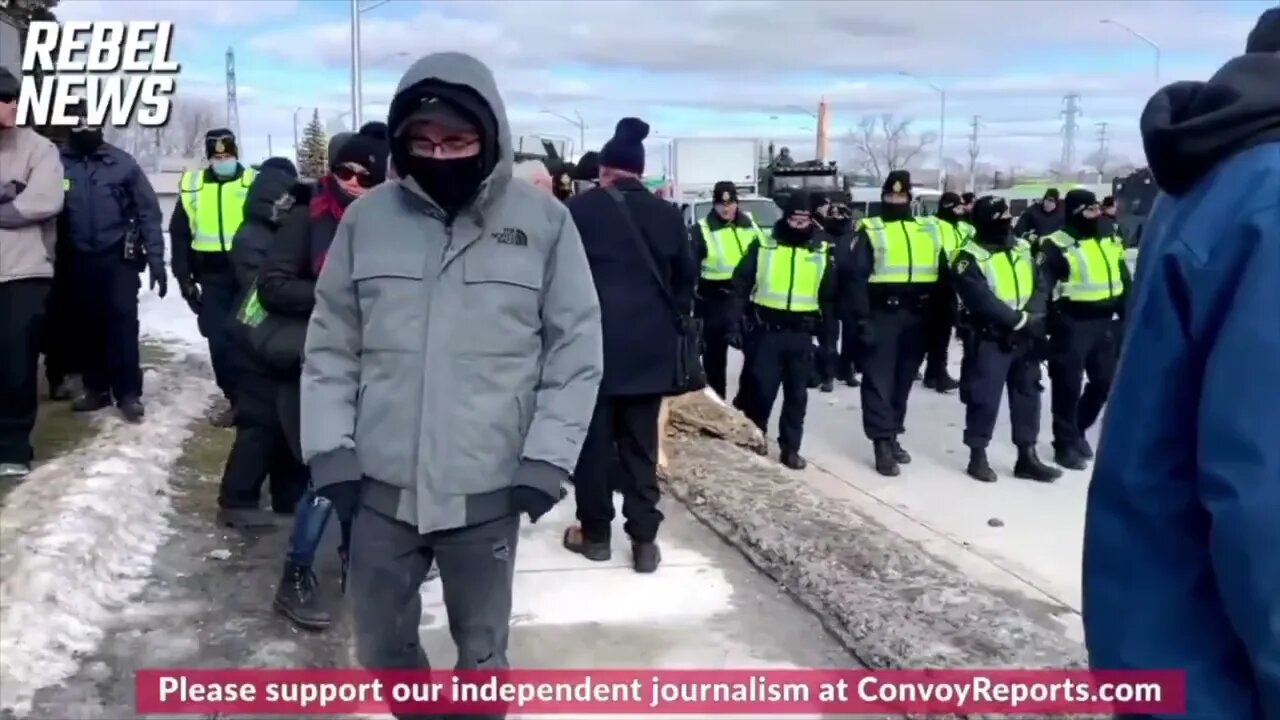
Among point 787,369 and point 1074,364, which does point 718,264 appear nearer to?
point 787,369

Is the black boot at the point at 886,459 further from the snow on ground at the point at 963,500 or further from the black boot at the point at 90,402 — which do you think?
the black boot at the point at 90,402

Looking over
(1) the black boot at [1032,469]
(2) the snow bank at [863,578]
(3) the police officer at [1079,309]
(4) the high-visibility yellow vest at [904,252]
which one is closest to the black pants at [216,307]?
(2) the snow bank at [863,578]

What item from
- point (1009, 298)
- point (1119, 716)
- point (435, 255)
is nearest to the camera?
point (1119, 716)

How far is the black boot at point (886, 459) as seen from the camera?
8.49 meters

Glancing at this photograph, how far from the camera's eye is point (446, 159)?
3104 mm

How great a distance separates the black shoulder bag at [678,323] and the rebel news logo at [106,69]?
22.8 feet

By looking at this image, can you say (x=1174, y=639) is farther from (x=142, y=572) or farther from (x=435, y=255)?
(x=142, y=572)

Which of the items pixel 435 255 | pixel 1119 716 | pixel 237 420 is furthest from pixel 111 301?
pixel 1119 716


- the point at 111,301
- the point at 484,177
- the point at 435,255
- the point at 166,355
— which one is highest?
Result: the point at 484,177

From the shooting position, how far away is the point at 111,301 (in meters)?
7.27

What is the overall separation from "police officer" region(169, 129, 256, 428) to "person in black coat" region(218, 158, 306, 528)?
1.99 m

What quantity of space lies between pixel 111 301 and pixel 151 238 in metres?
0.43

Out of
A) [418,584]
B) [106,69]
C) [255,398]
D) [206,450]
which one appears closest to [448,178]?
[418,584]

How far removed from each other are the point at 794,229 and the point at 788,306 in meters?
0.62
